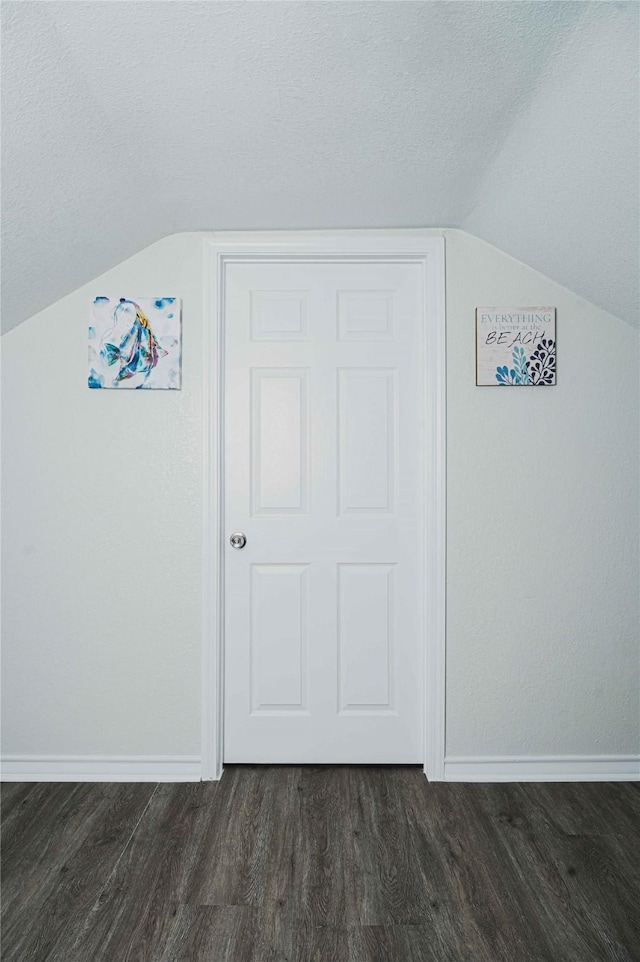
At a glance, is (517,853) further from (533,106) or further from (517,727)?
(533,106)

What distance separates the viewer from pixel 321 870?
1830 mm

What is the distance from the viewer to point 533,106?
1.51 metres

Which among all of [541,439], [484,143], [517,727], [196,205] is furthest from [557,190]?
[517,727]

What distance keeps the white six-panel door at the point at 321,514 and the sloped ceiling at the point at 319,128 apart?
353 millimetres

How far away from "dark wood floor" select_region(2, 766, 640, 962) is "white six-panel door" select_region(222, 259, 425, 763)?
25 cm

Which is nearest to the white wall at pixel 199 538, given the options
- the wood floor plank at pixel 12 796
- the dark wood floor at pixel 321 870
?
the wood floor plank at pixel 12 796

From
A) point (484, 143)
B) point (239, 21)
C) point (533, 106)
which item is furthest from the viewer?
point (484, 143)

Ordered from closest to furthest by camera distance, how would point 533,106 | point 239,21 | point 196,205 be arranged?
1. point 239,21
2. point 533,106
3. point 196,205

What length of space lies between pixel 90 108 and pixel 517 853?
2.53m

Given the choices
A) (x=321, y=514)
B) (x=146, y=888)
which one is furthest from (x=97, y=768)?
(x=321, y=514)

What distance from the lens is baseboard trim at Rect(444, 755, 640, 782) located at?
237cm

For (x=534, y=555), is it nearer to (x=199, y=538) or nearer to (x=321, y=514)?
→ (x=321, y=514)

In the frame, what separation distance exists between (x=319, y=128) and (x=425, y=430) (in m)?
1.17

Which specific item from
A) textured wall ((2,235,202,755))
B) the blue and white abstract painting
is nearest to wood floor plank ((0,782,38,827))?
textured wall ((2,235,202,755))
